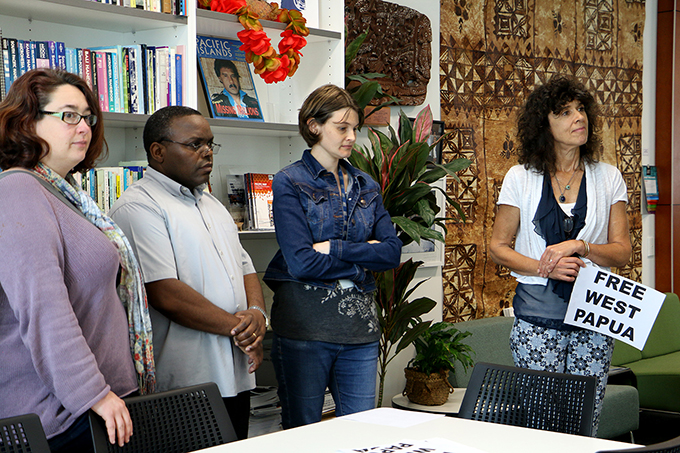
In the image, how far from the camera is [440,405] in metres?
3.50

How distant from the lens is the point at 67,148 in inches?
68.0

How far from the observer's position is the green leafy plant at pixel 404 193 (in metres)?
3.17

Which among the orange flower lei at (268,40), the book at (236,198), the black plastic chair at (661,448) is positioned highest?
the orange flower lei at (268,40)

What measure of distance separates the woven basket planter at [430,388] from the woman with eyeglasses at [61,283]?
1.89m

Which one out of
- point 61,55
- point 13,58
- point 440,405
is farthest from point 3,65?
point 440,405

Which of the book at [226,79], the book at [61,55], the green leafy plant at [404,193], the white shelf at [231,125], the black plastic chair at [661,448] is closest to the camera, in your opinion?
the black plastic chair at [661,448]

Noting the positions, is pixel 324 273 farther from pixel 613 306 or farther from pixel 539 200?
pixel 613 306

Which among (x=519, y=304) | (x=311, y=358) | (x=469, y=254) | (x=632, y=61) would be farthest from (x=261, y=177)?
(x=632, y=61)

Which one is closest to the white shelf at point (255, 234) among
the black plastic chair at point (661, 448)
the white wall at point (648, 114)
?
the black plastic chair at point (661, 448)

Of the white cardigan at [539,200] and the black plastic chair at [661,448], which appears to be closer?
the black plastic chair at [661,448]

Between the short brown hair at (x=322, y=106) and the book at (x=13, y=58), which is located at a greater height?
the book at (x=13, y=58)

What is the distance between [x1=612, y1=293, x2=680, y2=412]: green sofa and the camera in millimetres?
4145

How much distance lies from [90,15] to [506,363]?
2.79 m

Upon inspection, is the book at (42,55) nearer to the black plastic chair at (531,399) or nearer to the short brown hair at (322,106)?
the short brown hair at (322,106)
